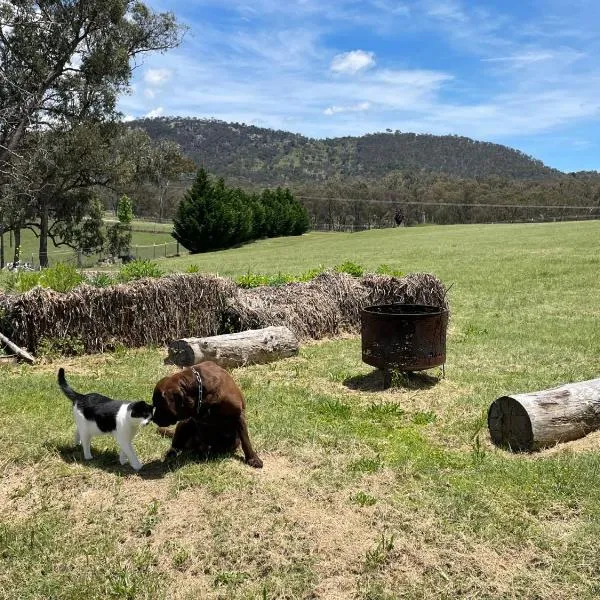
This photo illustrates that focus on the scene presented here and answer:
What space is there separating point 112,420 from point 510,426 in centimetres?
358

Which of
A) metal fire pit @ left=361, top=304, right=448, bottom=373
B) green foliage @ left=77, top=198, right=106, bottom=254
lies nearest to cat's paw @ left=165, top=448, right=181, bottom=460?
metal fire pit @ left=361, top=304, right=448, bottom=373

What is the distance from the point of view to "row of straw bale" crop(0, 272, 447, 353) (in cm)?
918

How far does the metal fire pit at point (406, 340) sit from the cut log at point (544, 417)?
1.74m

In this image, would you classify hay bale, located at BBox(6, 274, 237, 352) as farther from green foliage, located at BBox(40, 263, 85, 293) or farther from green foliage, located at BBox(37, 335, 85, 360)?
green foliage, located at BBox(40, 263, 85, 293)

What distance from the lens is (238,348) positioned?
9.03m

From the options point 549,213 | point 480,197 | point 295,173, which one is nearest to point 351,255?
point 549,213

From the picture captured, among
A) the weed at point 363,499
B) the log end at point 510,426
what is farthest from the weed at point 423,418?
the weed at point 363,499

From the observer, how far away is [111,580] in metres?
3.65

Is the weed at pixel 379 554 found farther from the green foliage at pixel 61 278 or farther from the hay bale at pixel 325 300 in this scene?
the green foliage at pixel 61 278

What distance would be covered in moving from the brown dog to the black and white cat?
179mm

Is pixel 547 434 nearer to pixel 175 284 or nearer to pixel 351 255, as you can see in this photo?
pixel 175 284

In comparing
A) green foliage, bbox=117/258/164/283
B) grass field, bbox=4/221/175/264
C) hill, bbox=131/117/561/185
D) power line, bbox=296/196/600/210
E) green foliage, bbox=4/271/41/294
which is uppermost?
hill, bbox=131/117/561/185

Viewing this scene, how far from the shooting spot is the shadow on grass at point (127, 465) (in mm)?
5043

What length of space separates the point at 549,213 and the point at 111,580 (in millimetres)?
78914
